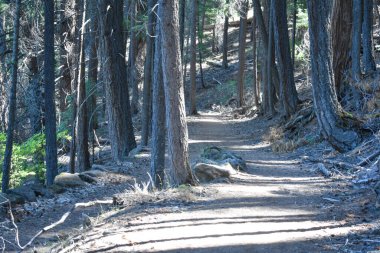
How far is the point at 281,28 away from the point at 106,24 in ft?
27.3

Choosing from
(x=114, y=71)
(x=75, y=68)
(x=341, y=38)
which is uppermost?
(x=341, y=38)

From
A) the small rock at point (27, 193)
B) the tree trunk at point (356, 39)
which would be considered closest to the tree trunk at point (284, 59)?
the tree trunk at point (356, 39)

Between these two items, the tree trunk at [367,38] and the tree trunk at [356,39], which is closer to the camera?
the tree trunk at [356,39]

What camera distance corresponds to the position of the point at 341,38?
18.1m

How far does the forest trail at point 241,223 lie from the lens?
20.5 feet

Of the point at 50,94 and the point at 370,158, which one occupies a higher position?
the point at 50,94

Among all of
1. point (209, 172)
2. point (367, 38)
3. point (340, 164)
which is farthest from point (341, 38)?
point (209, 172)

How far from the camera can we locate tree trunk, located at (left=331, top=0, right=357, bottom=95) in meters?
17.9

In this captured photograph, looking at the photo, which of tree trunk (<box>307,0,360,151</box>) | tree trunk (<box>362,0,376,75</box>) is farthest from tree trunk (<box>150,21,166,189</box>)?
tree trunk (<box>362,0,376,75</box>)

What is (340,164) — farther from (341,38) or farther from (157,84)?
(341,38)

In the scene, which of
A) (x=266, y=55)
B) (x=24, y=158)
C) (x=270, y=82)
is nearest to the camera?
(x=24, y=158)

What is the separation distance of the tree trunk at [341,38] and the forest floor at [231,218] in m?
6.02

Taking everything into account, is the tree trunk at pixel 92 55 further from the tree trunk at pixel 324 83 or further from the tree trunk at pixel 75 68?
the tree trunk at pixel 324 83

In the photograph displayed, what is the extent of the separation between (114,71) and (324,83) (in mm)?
7191
